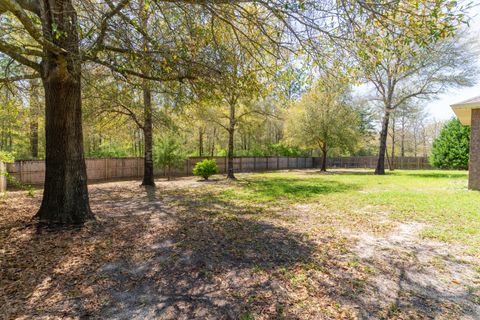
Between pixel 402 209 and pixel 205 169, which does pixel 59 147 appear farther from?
pixel 205 169

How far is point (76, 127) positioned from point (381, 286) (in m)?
5.20

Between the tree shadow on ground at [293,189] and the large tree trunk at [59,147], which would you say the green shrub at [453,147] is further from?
the large tree trunk at [59,147]

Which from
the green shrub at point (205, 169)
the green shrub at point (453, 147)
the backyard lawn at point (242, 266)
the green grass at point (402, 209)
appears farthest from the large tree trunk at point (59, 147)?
the green shrub at point (453, 147)

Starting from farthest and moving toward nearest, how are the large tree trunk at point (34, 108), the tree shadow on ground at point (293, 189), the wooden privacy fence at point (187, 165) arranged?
the wooden privacy fence at point (187, 165) < the tree shadow on ground at point (293, 189) < the large tree trunk at point (34, 108)

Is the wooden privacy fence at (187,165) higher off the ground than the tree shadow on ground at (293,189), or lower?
higher

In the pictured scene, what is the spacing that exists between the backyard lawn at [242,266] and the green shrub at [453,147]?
20065 mm

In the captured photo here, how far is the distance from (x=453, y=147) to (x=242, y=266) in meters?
26.1

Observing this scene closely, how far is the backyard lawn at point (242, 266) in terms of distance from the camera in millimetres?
2305

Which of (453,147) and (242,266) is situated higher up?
(453,147)

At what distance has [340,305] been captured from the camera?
2.36 metres

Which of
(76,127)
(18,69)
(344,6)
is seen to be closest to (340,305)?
(344,6)

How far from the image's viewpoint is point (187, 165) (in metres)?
18.1

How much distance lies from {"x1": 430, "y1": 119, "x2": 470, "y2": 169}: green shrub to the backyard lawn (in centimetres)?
2006

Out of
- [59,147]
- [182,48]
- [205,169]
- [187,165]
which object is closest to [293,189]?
[205,169]
